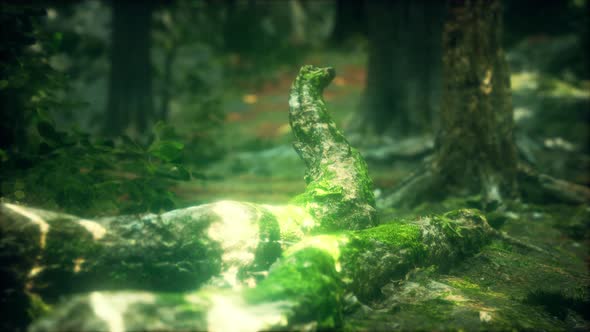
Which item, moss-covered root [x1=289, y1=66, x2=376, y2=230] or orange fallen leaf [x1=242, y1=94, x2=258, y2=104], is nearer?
moss-covered root [x1=289, y1=66, x2=376, y2=230]

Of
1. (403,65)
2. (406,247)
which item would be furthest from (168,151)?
(403,65)

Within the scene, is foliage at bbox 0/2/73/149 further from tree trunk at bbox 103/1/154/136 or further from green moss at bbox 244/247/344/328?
tree trunk at bbox 103/1/154/136

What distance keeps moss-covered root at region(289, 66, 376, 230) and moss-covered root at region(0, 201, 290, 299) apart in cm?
53

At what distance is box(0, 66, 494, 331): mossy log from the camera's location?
7.14ft

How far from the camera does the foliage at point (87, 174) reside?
11.3 feet

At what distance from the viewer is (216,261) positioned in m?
2.81

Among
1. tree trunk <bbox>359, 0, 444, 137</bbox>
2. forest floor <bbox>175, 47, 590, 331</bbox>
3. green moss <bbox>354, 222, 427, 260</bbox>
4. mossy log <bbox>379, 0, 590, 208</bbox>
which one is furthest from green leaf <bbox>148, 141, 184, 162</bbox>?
tree trunk <bbox>359, 0, 444, 137</bbox>

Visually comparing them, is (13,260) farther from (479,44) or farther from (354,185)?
(479,44)

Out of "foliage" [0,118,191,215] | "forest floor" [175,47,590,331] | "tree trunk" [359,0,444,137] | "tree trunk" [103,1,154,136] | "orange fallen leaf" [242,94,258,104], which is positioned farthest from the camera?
"orange fallen leaf" [242,94,258,104]

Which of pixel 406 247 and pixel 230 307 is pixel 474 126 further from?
pixel 230 307

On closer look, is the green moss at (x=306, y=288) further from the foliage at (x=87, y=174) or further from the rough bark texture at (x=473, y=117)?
the rough bark texture at (x=473, y=117)

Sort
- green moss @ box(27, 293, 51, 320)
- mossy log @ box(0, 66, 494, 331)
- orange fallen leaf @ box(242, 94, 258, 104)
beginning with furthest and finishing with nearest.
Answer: orange fallen leaf @ box(242, 94, 258, 104) < green moss @ box(27, 293, 51, 320) < mossy log @ box(0, 66, 494, 331)

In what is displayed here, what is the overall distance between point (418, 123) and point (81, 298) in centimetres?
814

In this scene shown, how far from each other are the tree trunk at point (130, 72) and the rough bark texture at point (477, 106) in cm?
699
